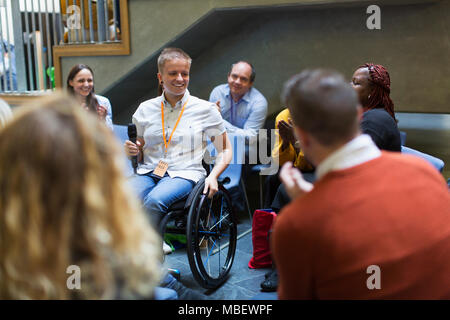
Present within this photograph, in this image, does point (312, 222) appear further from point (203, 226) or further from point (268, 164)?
point (268, 164)

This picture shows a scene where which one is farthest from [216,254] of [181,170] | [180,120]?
[180,120]

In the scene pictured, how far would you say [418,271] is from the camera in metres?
1.05

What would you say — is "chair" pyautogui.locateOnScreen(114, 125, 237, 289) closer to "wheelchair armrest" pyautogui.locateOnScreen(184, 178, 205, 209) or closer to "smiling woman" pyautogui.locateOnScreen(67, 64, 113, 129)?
"wheelchair armrest" pyautogui.locateOnScreen(184, 178, 205, 209)

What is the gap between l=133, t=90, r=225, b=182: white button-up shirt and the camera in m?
2.62

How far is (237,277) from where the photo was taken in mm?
2756

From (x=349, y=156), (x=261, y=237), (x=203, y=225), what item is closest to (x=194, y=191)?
(x=203, y=225)

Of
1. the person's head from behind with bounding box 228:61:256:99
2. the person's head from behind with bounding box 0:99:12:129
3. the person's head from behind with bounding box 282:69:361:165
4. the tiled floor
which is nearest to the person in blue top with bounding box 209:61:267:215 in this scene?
the person's head from behind with bounding box 228:61:256:99

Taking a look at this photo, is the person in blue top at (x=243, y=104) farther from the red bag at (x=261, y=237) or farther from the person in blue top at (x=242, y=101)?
the red bag at (x=261, y=237)

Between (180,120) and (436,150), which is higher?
(180,120)

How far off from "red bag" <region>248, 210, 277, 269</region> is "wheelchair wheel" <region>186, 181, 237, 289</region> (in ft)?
0.45

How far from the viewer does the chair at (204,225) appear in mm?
2297

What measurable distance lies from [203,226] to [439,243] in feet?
5.42

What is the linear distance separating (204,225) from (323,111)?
1726 millimetres
